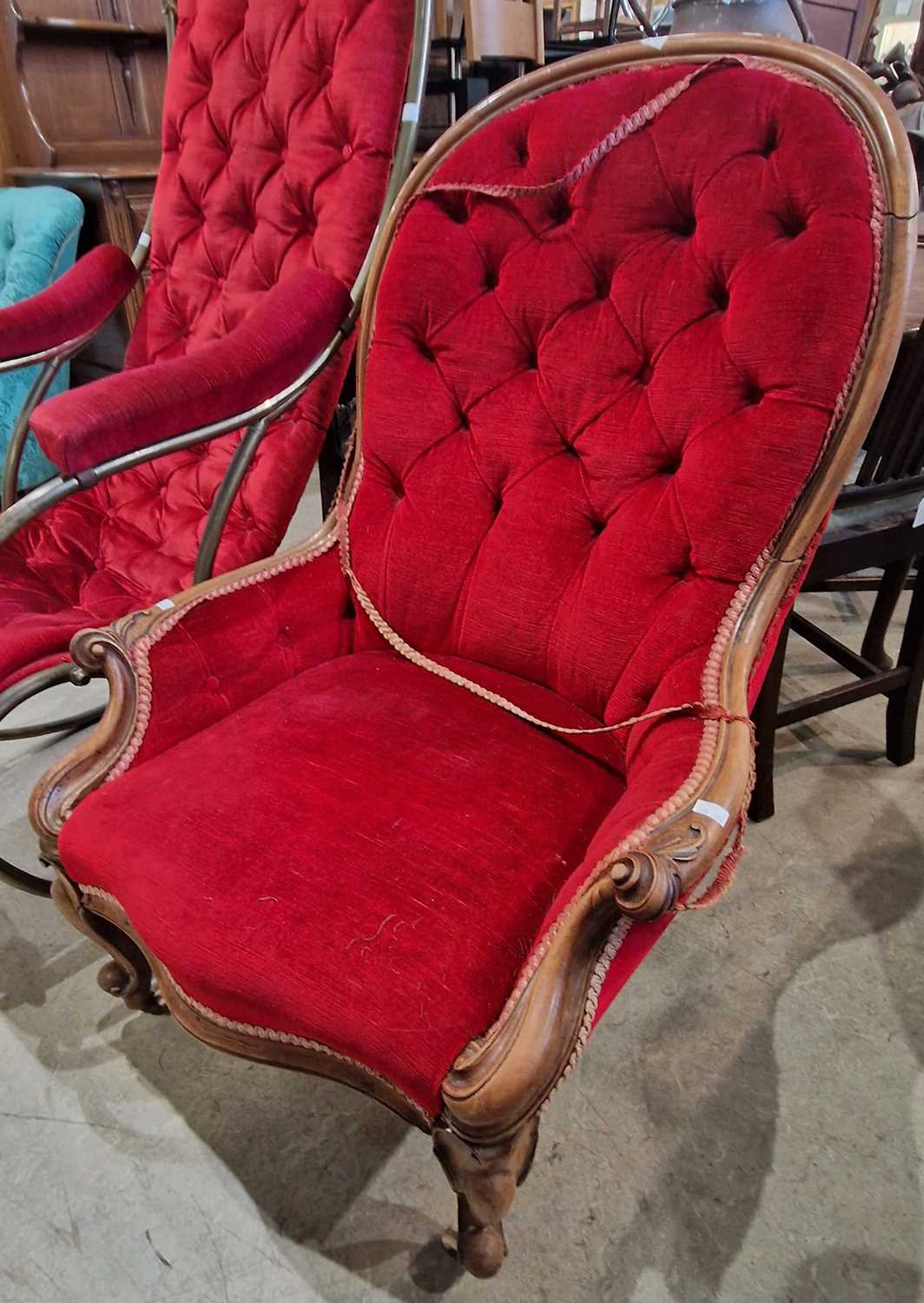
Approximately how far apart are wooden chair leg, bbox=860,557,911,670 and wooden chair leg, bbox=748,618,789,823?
361 mm

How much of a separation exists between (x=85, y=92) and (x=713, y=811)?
10.00 ft

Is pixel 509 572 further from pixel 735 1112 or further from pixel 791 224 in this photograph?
pixel 735 1112

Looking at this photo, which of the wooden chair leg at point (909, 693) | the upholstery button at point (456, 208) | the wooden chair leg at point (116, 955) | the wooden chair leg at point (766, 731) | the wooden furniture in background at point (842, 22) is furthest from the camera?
the wooden furniture in background at point (842, 22)

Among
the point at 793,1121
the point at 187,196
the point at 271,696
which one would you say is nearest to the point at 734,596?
the point at 271,696

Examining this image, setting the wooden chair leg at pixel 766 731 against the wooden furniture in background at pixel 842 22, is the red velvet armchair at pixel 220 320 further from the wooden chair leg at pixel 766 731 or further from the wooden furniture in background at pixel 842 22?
the wooden furniture in background at pixel 842 22

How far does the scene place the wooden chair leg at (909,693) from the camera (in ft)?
4.84

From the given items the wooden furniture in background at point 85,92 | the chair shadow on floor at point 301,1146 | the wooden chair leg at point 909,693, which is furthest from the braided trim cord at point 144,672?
the wooden furniture in background at point 85,92

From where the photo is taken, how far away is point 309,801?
83 cm

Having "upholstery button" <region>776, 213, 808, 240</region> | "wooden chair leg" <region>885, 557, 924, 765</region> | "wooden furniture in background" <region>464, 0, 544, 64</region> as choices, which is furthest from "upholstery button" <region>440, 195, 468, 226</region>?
"wooden furniture in background" <region>464, 0, 544, 64</region>

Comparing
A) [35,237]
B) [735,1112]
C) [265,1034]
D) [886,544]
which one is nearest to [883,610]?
[886,544]

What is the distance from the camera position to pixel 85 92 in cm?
255

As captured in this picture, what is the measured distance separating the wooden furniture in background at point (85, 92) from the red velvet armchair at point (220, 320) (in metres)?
→ 0.86

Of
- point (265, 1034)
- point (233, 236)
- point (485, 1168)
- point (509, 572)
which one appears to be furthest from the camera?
point (233, 236)

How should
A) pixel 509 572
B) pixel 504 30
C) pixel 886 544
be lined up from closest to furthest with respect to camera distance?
pixel 509 572 < pixel 886 544 < pixel 504 30
